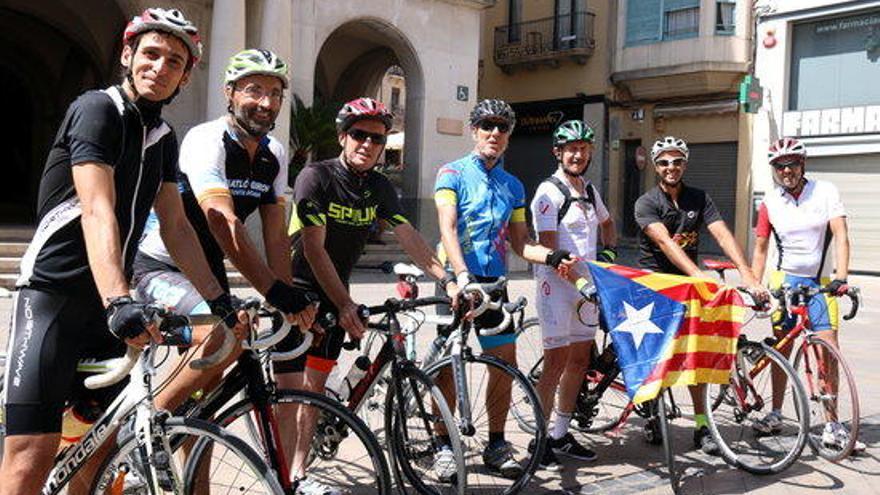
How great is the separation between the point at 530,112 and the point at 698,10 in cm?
693

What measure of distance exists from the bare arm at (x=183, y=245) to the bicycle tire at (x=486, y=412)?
130cm

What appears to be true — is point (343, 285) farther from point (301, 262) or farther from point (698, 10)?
point (698, 10)

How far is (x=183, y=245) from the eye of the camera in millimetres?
3324

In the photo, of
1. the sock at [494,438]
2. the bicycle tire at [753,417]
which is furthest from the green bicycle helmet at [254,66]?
the bicycle tire at [753,417]

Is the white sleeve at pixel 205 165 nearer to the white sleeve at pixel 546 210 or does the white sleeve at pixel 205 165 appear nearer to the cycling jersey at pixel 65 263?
the cycling jersey at pixel 65 263

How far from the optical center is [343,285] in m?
4.19

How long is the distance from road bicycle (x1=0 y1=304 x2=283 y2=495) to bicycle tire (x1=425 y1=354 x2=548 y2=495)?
1.45m

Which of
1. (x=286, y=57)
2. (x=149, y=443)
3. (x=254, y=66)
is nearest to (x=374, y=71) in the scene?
(x=286, y=57)

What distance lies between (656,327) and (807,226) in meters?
1.75

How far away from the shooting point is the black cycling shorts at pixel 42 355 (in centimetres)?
276

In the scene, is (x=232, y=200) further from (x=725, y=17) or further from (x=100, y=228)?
(x=725, y=17)

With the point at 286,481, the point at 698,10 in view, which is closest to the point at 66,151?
the point at 286,481

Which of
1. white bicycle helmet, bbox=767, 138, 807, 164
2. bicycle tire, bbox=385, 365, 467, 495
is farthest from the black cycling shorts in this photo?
white bicycle helmet, bbox=767, 138, 807, 164

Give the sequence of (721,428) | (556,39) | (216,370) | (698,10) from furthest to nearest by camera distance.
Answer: (556,39) < (698,10) < (721,428) < (216,370)
